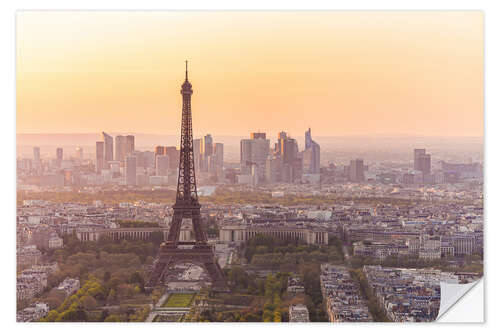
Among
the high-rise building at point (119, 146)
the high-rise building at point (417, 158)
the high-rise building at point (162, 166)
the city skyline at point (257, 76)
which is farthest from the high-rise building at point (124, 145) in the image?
the high-rise building at point (417, 158)

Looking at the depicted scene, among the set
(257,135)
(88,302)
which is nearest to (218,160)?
(257,135)

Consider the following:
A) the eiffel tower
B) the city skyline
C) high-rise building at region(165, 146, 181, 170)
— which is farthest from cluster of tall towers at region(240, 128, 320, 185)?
high-rise building at region(165, 146, 181, 170)

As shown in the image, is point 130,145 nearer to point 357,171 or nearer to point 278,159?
point 278,159

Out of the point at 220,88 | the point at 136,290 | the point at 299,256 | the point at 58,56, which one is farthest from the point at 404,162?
the point at 58,56

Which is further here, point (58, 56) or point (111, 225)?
point (111, 225)

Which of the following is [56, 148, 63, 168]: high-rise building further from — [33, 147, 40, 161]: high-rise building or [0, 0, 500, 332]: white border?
[0, 0, 500, 332]: white border

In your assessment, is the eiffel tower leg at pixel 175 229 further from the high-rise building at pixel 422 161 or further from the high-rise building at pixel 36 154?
the high-rise building at pixel 422 161

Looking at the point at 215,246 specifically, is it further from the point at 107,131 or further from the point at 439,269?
the point at 439,269
